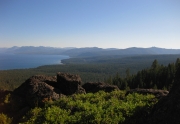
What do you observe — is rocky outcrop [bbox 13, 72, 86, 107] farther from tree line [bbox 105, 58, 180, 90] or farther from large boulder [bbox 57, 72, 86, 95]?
tree line [bbox 105, 58, 180, 90]

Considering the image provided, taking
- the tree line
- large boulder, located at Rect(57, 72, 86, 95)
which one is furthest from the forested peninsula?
the tree line

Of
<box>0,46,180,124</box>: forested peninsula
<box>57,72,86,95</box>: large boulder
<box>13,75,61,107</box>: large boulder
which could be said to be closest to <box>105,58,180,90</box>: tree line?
<box>57,72,86,95</box>: large boulder

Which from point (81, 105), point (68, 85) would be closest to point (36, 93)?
point (68, 85)

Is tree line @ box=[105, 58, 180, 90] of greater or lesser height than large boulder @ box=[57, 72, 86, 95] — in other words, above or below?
below

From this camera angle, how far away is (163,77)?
68750 mm

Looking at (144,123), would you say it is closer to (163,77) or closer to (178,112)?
(178,112)

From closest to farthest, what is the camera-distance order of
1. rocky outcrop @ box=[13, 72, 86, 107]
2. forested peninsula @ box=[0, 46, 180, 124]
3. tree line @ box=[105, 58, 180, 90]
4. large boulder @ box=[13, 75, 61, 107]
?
1. forested peninsula @ box=[0, 46, 180, 124]
2. large boulder @ box=[13, 75, 61, 107]
3. rocky outcrop @ box=[13, 72, 86, 107]
4. tree line @ box=[105, 58, 180, 90]

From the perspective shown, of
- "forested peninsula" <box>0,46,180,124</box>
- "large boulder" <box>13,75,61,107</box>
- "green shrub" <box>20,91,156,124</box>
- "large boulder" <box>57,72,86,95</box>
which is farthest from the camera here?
"large boulder" <box>57,72,86,95</box>

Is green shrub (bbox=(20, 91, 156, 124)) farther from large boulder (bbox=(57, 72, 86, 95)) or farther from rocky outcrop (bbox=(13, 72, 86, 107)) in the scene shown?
large boulder (bbox=(57, 72, 86, 95))

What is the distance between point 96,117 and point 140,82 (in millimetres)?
61329

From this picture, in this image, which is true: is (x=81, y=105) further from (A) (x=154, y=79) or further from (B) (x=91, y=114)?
(A) (x=154, y=79)

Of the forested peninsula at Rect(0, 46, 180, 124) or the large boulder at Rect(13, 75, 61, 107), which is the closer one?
the forested peninsula at Rect(0, 46, 180, 124)

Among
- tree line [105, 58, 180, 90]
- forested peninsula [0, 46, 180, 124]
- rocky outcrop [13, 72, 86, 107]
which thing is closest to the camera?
forested peninsula [0, 46, 180, 124]

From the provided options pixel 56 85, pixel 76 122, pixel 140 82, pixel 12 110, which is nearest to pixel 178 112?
pixel 76 122
